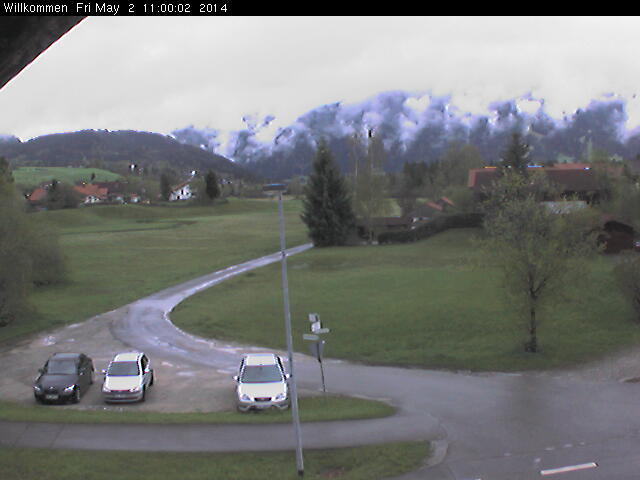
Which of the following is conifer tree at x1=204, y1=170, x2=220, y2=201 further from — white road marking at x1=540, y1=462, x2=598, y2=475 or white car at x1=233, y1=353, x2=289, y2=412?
white road marking at x1=540, y1=462, x2=598, y2=475

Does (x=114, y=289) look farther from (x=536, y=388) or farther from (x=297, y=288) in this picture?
(x=536, y=388)

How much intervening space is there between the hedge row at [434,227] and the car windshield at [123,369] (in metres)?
51.0

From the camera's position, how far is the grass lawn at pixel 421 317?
23359 mm

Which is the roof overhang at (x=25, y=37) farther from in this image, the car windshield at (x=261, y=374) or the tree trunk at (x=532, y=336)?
the tree trunk at (x=532, y=336)

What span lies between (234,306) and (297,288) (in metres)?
6.91

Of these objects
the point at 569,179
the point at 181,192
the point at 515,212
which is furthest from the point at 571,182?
the point at 181,192

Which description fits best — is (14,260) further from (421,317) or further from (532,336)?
(532,336)

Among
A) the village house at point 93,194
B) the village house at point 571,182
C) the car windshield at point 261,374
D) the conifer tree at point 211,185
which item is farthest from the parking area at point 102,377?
the village house at point 93,194

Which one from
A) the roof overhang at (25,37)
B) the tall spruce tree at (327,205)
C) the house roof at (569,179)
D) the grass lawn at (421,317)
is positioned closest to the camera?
the roof overhang at (25,37)

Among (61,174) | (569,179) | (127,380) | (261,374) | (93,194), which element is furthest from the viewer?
(61,174)

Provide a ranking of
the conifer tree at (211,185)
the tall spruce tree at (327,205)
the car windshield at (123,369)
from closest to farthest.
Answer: the car windshield at (123,369)
the tall spruce tree at (327,205)
the conifer tree at (211,185)

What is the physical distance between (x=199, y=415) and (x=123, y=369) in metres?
4.48

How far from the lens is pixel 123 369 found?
19.1 metres
